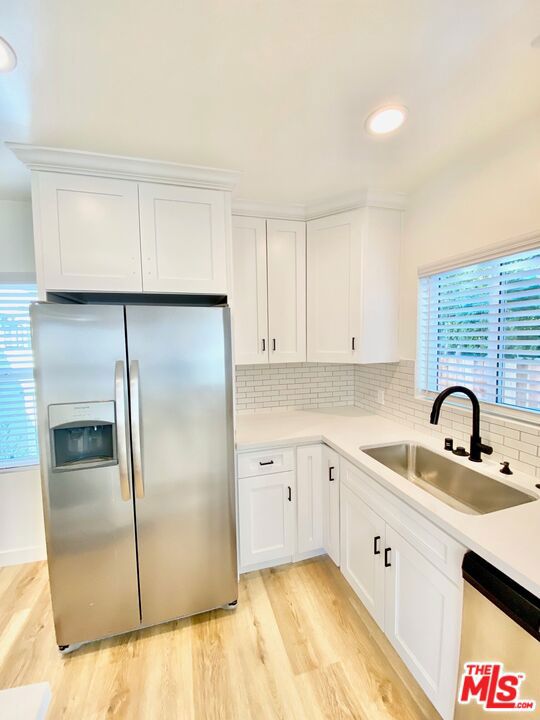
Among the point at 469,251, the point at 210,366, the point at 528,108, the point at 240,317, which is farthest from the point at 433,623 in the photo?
the point at 528,108

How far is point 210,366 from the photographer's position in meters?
1.57

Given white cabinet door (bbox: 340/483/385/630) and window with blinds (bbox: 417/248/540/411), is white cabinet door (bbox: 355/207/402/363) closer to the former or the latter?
window with blinds (bbox: 417/248/540/411)

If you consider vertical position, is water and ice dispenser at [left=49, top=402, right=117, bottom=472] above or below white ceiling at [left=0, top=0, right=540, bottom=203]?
below

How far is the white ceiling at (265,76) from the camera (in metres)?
0.88

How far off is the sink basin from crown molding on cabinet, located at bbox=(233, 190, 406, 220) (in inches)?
61.6

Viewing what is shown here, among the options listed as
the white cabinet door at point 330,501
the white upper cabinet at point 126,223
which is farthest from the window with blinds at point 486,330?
the white upper cabinet at point 126,223

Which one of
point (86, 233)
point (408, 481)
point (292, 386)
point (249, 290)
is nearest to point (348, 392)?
point (292, 386)

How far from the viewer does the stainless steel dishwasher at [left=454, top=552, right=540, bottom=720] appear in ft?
2.81

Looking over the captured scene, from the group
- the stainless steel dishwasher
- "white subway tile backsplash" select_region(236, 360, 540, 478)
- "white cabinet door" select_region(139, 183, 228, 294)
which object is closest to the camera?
the stainless steel dishwasher

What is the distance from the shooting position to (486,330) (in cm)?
166

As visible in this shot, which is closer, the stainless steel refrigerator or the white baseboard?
the stainless steel refrigerator

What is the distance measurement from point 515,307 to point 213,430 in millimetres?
1593

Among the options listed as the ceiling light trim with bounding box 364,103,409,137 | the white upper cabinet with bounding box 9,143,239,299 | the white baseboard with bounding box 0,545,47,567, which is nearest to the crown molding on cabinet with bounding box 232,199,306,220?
the white upper cabinet with bounding box 9,143,239,299

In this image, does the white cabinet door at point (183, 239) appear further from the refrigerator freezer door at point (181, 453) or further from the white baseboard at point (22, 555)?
the white baseboard at point (22, 555)
